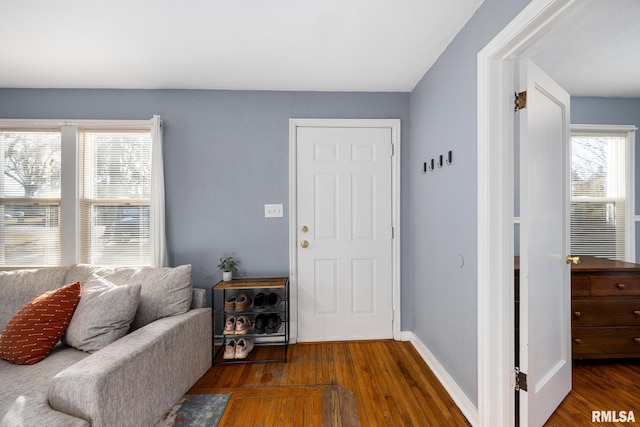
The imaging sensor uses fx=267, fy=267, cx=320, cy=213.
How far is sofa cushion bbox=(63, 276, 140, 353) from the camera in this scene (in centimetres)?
157

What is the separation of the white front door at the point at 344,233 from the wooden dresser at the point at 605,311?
1378 mm

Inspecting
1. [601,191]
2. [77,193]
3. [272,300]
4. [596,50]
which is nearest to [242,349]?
[272,300]

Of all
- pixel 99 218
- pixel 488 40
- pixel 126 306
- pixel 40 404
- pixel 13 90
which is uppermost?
pixel 13 90

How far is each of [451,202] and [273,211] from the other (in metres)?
1.48

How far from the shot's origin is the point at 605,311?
2.00 m

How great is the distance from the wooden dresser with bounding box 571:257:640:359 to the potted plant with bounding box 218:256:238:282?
8.80ft

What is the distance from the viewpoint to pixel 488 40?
137 cm

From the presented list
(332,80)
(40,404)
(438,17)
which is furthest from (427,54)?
(40,404)

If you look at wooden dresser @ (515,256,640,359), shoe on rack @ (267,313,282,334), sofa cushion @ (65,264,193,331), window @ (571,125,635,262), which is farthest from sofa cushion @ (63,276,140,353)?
window @ (571,125,635,262)

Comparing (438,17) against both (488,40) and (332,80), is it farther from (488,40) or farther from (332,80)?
(332,80)

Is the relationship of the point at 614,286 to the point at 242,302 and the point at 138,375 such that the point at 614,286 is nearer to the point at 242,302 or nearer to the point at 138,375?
the point at 242,302

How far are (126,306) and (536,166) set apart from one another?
8.10 ft

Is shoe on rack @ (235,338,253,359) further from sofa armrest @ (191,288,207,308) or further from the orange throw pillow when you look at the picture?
the orange throw pillow

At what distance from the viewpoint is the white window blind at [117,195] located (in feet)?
7.93
